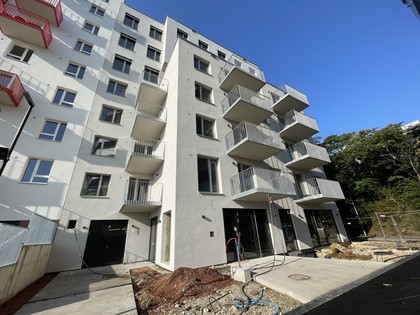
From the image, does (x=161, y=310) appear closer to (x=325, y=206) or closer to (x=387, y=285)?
(x=387, y=285)

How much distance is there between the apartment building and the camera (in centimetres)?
898

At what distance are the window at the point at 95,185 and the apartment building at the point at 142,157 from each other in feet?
0.18

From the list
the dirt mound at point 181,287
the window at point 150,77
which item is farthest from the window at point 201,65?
the dirt mound at point 181,287

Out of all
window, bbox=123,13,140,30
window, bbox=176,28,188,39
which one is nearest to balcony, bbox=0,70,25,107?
window, bbox=123,13,140,30

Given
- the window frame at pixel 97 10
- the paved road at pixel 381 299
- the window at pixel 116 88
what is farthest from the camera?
the window frame at pixel 97 10

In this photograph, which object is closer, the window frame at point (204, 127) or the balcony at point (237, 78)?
the window frame at point (204, 127)

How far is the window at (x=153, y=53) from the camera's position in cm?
1733

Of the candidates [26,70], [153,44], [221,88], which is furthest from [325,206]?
[26,70]

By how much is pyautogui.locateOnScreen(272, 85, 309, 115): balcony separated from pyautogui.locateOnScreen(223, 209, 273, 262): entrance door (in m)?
10.7

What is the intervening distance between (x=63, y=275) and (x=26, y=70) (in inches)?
529

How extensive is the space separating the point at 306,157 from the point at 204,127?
25.4 feet

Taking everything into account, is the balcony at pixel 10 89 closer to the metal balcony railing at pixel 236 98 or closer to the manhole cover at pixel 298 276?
the metal balcony railing at pixel 236 98

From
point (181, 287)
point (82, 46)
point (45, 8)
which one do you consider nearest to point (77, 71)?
point (82, 46)

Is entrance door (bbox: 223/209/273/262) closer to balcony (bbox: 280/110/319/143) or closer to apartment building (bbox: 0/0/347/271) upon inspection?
apartment building (bbox: 0/0/347/271)
